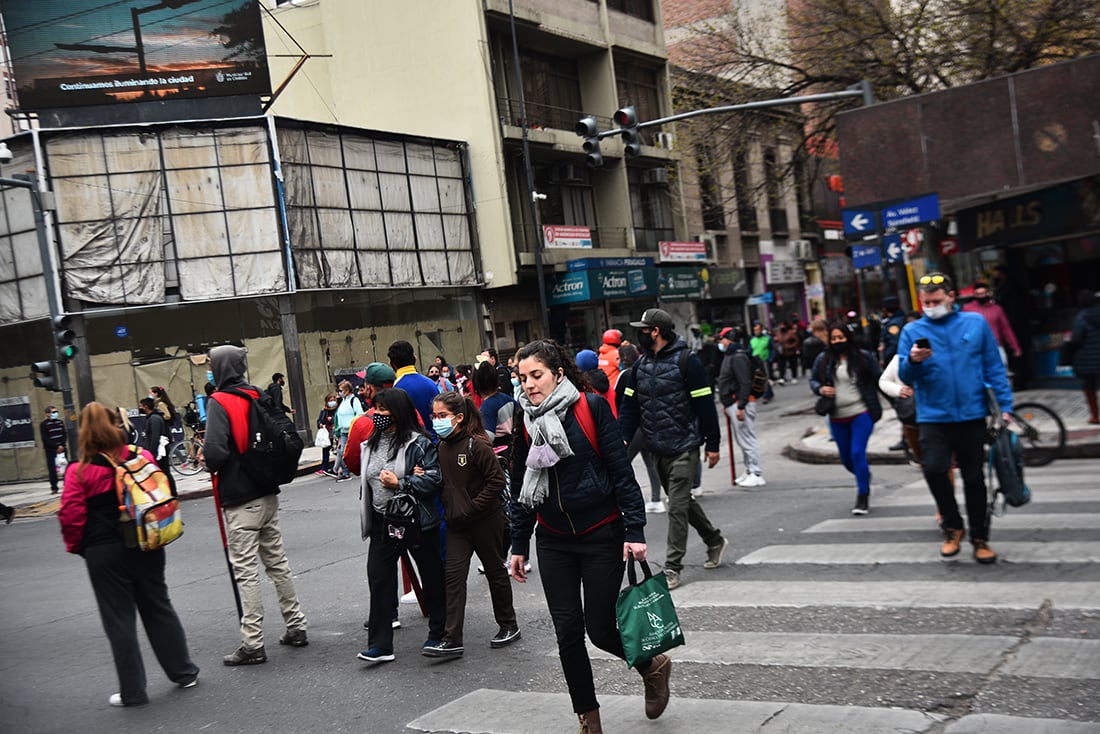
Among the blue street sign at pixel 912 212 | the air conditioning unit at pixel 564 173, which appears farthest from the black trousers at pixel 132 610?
the air conditioning unit at pixel 564 173

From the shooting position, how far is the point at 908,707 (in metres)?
4.61

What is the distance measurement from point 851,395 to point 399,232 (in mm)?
21971

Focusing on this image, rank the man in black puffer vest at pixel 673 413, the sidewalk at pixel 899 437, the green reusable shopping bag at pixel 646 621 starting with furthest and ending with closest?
the sidewalk at pixel 899 437, the man in black puffer vest at pixel 673 413, the green reusable shopping bag at pixel 646 621

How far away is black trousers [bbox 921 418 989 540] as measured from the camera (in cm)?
705

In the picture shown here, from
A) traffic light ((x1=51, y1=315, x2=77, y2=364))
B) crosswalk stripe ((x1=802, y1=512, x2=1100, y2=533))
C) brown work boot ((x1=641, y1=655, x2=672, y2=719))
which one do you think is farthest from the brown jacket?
traffic light ((x1=51, y1=315, x2=77, y2=364))

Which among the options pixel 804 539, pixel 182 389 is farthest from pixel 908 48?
pixel 182 389

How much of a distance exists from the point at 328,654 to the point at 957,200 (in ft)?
35.7

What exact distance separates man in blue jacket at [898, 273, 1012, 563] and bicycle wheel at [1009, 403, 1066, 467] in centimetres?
428

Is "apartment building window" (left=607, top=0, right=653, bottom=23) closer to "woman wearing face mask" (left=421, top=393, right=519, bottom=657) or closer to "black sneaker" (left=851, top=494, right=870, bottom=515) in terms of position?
"black sneaker" (left=851, top=494, right=870, bottom=515)

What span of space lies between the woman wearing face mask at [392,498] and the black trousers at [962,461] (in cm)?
335

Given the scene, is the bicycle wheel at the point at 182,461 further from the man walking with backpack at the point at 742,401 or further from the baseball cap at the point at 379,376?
the baseball cap at the point at 379,376

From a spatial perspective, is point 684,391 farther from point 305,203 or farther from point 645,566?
point 305,203

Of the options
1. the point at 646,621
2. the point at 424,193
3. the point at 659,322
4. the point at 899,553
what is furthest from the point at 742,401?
the point at 424,193

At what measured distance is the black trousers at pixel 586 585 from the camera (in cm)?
470
